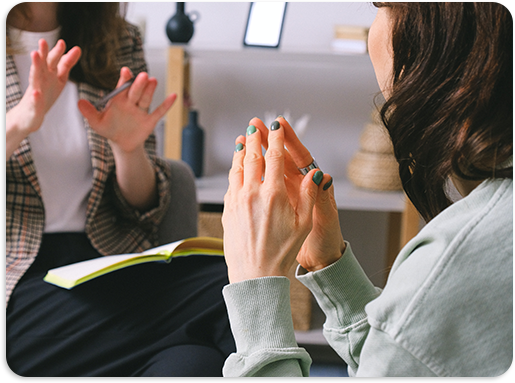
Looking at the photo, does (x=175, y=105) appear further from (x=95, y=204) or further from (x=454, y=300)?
(x=454, y=300)

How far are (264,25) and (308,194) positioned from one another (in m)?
1.43

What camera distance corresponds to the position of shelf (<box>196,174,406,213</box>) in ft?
5.11

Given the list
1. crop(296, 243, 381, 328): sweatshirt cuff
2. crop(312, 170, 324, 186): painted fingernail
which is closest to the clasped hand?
crop(312, 170, 324, 186): painted fingernail

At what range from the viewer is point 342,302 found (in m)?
0.58

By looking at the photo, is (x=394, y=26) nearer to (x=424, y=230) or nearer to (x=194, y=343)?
(x=424, y=230)

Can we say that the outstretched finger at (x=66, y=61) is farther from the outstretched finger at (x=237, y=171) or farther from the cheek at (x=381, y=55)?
the cheek at (x=381, y=55)

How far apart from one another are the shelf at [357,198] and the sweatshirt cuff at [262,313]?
44.2 inches

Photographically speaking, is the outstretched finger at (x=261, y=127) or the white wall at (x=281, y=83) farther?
the white wall at (x=281, y=83)

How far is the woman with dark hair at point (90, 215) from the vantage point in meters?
0.79

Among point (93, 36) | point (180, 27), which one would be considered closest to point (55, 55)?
point (93, 36)

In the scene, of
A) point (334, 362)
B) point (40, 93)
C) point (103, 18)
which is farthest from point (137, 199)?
point (334, 362)

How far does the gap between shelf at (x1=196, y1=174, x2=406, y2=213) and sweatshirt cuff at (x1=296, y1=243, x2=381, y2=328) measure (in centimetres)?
97

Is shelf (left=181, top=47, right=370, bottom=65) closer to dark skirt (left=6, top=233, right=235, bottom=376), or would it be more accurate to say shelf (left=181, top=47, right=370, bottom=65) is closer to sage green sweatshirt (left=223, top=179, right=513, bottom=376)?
dark skirt (left=6, top=233, right=235, bottom=376)

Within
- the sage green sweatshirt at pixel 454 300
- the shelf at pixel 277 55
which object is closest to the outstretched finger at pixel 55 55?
the sage green sweatshirt at pixel 454 300
